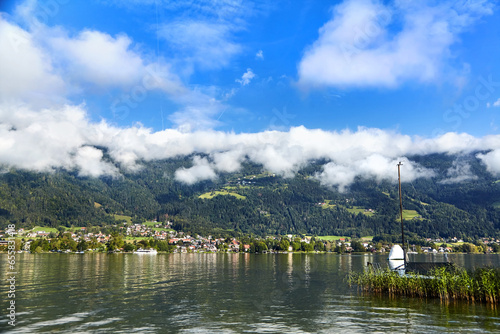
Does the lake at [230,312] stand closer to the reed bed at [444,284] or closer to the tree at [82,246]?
the reed bed at [444,284]

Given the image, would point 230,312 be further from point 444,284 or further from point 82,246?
point 82,246

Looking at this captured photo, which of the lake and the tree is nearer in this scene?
the lake

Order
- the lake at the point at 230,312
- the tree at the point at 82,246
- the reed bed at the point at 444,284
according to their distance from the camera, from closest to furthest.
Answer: the lake at the point at 230,312, the reed bed at the point at 444,284, the tree at the point at 82,246

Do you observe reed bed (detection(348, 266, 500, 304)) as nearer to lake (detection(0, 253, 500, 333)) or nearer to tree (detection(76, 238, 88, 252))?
lake (detection(0, 253, 500, 333))

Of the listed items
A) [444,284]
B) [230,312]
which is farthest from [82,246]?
[444,284]

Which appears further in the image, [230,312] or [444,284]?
[444,284]

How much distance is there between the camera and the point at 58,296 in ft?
129

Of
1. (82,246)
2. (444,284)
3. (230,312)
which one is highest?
(444,284)

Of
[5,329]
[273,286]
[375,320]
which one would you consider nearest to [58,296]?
[5,329]

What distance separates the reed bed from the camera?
33.0 m

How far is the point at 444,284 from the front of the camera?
1377 inches

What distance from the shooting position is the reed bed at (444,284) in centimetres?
3303

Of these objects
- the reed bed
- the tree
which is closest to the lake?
the reed bed

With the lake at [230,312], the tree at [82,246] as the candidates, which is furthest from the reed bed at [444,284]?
the tree at [82,246]
